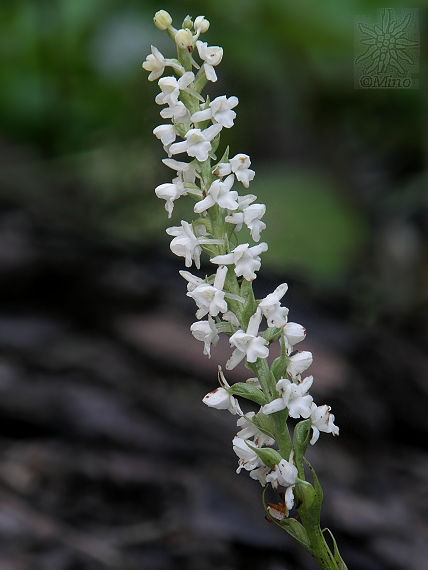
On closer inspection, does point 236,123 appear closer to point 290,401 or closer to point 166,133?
point 166,133

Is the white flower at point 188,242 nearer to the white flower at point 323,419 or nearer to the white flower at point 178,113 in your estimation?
the white flower at point 178,113

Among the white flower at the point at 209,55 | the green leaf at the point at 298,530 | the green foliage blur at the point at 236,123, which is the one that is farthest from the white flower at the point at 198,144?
the green foliage blur at the point at 236,123

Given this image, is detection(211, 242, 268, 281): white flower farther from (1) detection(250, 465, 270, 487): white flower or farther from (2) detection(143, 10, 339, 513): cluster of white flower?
(1) detection(250, 465, 270, 487): white flower

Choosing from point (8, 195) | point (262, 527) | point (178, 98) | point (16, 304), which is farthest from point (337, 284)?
point (178, 98)

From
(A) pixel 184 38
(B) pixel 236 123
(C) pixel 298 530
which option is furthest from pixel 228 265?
(B) pixel 236 123

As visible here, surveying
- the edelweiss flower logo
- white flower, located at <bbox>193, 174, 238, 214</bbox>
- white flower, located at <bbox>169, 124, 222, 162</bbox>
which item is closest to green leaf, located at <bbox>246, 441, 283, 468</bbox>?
white flower, located at <bbox>193, 174, 238, 214</bbox>

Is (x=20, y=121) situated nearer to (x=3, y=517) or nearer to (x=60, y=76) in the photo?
(x=60, y=76)
